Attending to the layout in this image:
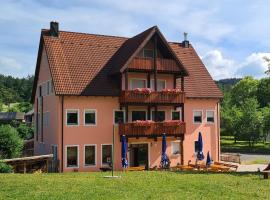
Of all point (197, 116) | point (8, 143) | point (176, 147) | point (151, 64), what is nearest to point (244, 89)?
point (197, 116)

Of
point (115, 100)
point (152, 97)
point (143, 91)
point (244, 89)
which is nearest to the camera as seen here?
point (143, 91)

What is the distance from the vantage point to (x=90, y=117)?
3297cm

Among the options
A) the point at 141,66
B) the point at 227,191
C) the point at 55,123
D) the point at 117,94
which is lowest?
A: the point at 227,191

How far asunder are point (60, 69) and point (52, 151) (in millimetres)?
6609

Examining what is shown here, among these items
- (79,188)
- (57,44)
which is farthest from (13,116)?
(79,188)

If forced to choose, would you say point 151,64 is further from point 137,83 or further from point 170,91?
point 170,91

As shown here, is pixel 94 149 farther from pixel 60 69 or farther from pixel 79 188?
pixel 79 188

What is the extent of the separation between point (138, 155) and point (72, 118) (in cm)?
657

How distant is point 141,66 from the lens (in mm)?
33312

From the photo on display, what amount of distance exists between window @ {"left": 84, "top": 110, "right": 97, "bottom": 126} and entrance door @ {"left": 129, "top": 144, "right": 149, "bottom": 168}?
390 cm

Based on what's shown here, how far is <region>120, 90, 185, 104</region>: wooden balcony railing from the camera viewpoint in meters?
32.7

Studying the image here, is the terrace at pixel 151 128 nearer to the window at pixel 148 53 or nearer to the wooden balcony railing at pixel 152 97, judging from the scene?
the wooden balcony railing at pixel 152 97

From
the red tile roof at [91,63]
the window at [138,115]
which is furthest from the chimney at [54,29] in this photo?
the window at [138,115]

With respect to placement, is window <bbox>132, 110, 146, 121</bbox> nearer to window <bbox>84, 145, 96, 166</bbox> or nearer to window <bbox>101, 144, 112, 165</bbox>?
window <bbox>101, 144, 112, 165</bbox>
